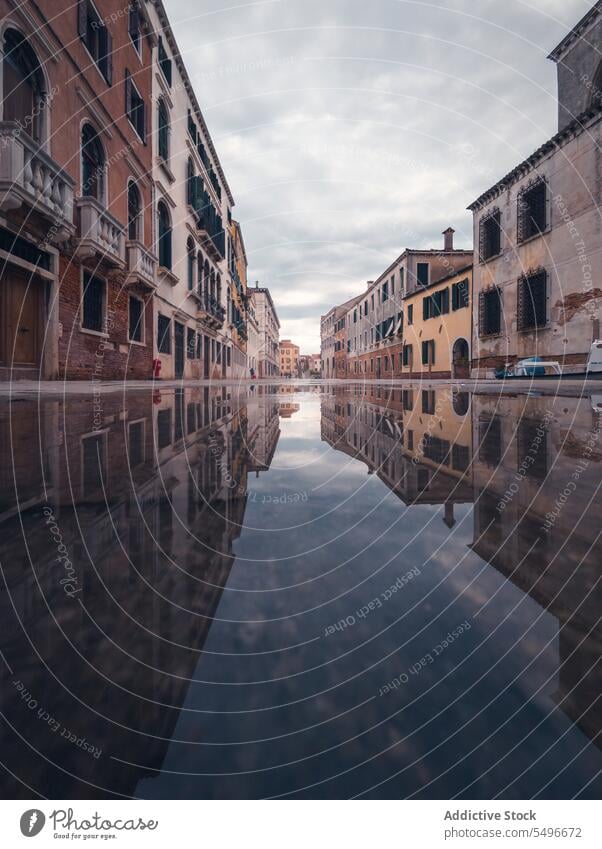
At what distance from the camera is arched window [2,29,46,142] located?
7.34 meters

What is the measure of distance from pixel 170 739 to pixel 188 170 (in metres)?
21.9

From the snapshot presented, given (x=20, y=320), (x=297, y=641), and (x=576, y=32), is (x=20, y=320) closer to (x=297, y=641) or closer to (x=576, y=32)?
(x=297, y=641)

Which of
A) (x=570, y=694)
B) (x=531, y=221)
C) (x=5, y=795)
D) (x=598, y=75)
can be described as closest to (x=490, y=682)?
(x=570, y=694)

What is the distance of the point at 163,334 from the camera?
15695 mm

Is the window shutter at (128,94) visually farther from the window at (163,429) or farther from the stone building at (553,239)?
the stone building at (553,239)

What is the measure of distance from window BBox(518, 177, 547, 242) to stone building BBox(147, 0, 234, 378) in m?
13.0

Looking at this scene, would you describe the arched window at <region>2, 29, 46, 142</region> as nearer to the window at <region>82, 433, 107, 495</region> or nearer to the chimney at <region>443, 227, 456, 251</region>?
the window at <region>82, 433, 107, 495</region>

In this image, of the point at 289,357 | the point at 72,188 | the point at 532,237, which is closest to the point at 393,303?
the point at 532,237

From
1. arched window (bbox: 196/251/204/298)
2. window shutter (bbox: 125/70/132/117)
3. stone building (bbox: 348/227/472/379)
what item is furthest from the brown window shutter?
stone building (bbox: 348/227/472/379)

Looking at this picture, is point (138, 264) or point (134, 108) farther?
point (134, 108)

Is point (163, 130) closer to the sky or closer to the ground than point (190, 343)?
closer to the sky

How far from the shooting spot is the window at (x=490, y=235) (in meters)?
17.3

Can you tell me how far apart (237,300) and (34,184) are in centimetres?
2820

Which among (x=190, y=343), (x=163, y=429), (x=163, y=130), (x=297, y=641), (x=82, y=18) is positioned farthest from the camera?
(x=190, y=343)
